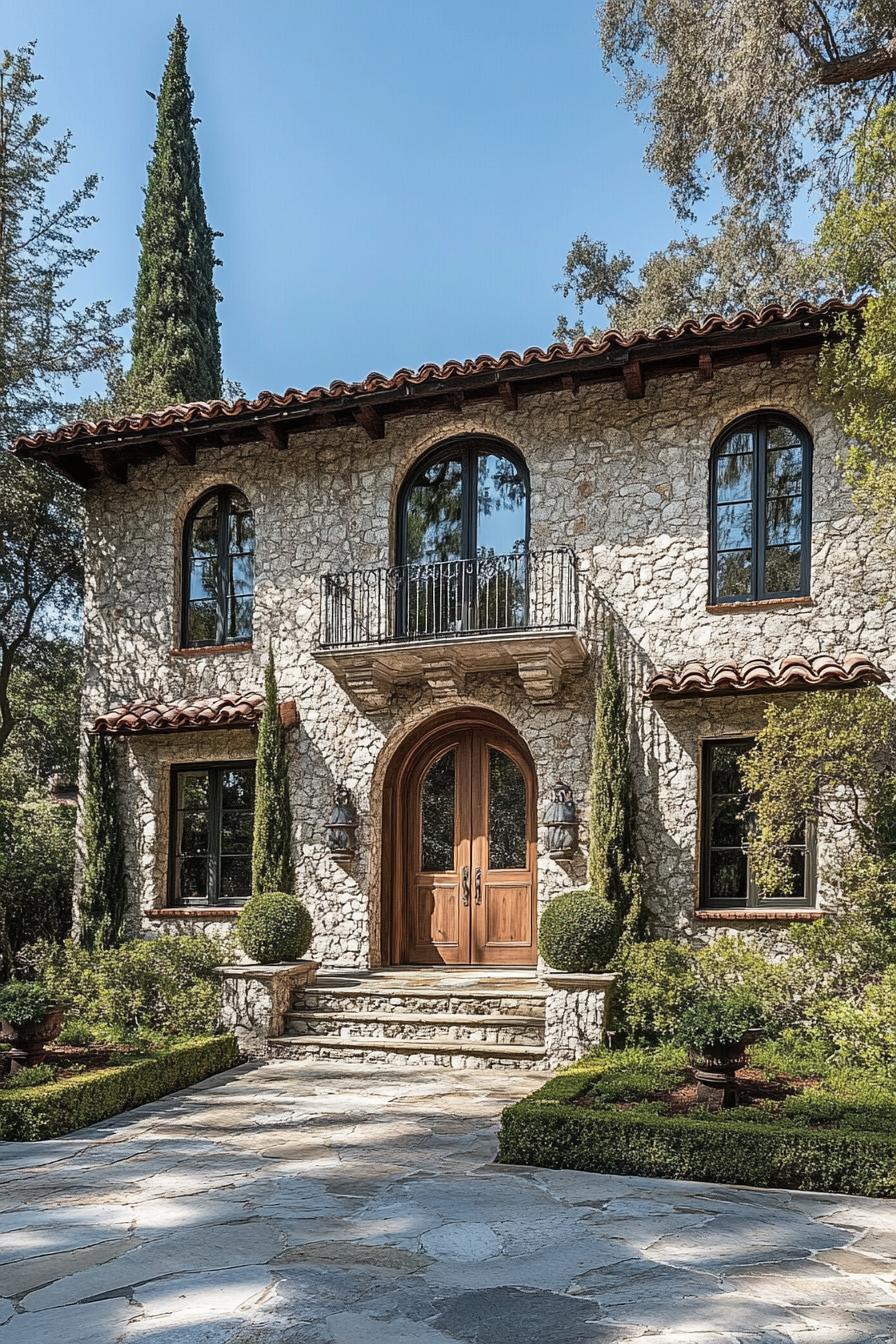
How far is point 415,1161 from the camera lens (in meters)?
7.29

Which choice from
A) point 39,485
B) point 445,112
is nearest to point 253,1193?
point 39,485

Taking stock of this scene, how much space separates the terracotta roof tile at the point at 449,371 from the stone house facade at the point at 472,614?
3cm

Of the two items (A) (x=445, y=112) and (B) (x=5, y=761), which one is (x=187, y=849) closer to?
(B) (x=5, y=761)

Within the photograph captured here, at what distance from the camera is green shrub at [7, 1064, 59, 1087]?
8609mm

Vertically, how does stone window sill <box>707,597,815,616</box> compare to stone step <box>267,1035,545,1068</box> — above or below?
above

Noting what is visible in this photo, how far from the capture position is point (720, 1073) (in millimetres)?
7656

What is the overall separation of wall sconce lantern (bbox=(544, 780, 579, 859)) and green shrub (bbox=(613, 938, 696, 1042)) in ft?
5.04

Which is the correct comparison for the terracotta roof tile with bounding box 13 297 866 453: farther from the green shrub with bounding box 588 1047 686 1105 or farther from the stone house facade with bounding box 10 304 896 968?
the green shrub with bounding box 588 1047 686 1105

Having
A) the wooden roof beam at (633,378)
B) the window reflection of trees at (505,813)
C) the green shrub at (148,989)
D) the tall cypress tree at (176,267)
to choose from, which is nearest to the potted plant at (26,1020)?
the green shrub at (148,989)

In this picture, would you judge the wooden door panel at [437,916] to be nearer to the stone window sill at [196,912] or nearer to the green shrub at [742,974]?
the stone window sill at [196,912]

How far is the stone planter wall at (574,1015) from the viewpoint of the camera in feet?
32.5

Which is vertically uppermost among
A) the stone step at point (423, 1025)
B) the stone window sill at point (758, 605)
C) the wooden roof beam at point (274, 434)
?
the wooden roof beam at point (274, 434)

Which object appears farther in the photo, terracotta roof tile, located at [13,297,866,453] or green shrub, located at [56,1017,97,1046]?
terracotta roof tile, located at [13,297,866,453]

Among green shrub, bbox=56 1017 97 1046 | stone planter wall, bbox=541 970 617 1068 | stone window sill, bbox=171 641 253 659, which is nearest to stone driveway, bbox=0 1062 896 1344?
stone planter wall, bbox=541 970 617 1068
